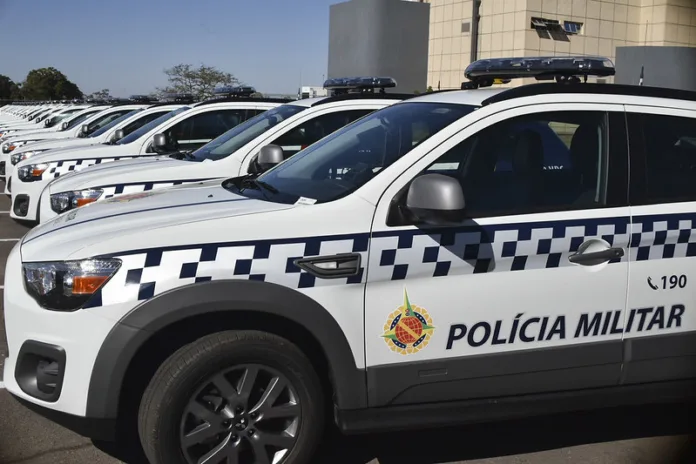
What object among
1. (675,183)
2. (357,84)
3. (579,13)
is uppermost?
(579,13)

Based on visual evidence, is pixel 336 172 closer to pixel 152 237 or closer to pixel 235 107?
pixel 152 237

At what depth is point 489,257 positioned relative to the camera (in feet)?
11.0

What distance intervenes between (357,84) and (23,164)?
3944 millimetres

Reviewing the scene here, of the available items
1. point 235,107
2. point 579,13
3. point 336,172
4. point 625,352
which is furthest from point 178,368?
point 579,13

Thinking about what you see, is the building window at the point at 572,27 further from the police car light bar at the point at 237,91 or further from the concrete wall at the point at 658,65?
the police car light bar at the point at 237,91

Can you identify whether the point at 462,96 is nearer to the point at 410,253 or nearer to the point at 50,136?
the point at 410,253

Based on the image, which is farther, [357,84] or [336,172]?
[357,84]

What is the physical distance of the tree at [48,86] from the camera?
70375 millimetres

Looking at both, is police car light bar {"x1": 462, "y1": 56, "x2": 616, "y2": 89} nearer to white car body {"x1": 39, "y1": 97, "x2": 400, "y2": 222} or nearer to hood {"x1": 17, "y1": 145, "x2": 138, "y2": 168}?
white car body {"x1": 39, "y1": 97, "x2": 400, "y2": 222}

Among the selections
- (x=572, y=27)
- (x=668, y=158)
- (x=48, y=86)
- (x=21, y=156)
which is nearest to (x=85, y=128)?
(x=21, y=156)

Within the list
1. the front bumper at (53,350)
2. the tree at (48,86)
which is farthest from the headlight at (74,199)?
the tree at (48,86)

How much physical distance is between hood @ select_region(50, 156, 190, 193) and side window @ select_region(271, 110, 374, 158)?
33.1 inches

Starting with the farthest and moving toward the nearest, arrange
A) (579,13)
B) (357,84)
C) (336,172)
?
(579,13) → (357,84) → (336,172)

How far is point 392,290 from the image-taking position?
3.24m
